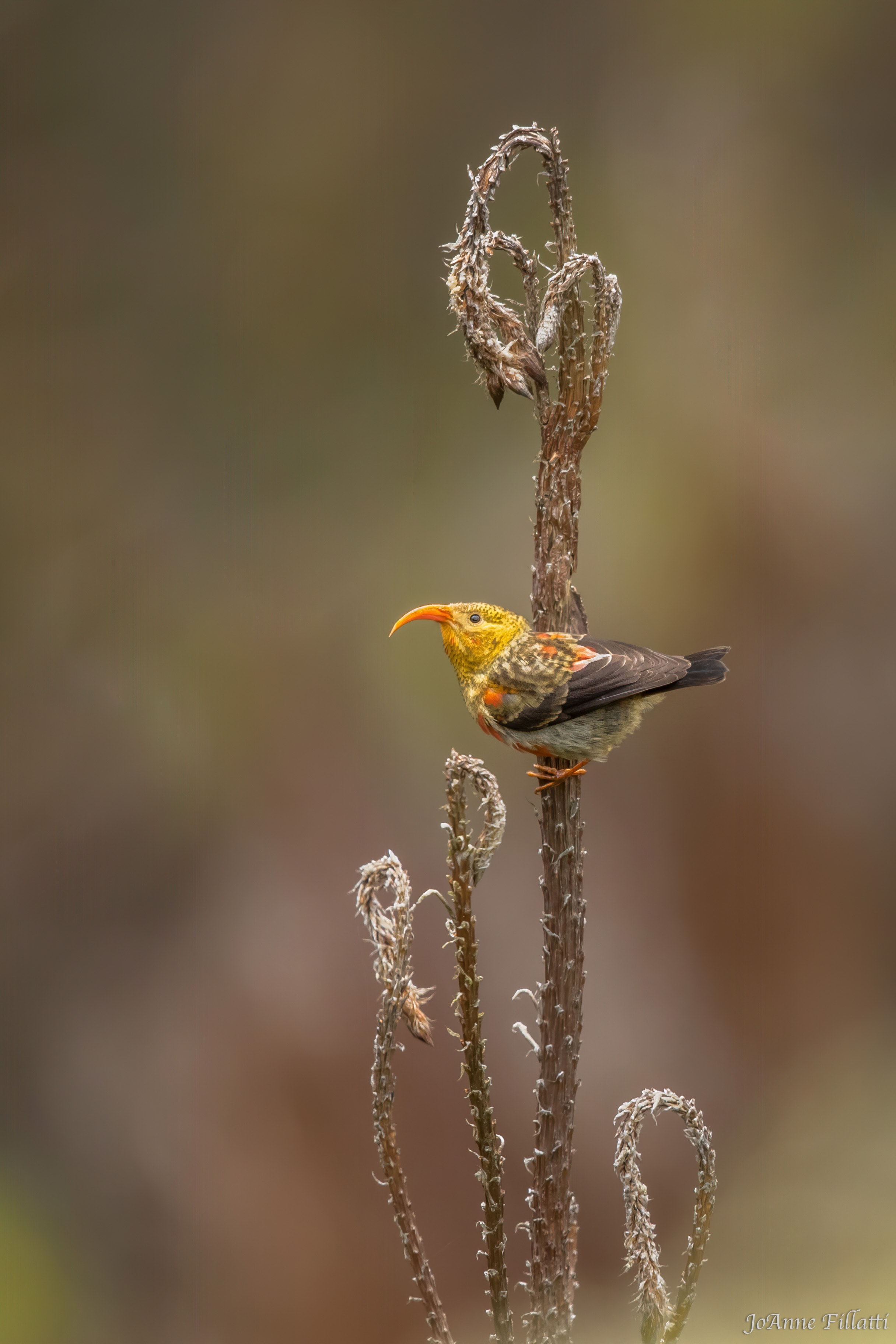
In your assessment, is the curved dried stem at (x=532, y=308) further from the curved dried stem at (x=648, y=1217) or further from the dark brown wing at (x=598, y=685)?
the curved dried stem at (x=648, y=1217)

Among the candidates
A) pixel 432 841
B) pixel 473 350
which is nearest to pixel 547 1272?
pixel 473 350

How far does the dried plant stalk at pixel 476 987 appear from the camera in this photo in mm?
1181

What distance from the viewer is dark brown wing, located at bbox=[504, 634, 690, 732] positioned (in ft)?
4.54

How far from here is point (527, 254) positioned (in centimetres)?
126

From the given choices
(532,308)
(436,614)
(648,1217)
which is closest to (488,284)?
(532,308)

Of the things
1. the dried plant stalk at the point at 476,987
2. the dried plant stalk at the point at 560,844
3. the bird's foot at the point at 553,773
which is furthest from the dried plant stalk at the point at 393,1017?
the bird's foot at the point at 553,773

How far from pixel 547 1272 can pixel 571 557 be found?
0.91 metres
